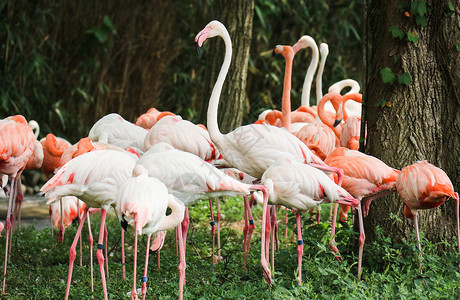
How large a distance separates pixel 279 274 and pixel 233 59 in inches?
152

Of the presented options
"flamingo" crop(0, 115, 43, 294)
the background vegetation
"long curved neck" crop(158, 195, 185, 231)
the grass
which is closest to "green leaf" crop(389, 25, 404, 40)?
the grass

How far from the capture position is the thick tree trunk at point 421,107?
14.2 ft

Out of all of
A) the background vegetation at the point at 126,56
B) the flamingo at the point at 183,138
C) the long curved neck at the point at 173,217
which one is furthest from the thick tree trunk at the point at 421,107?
the background vegetation at the point at 126,56

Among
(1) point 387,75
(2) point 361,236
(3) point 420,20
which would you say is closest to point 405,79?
(1) point 387,75

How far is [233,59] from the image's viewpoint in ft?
23.7

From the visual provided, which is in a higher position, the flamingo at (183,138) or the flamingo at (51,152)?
the flamingo at (183,138)

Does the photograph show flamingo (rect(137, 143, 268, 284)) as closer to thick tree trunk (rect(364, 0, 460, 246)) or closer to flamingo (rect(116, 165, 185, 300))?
flamingo (rect(116, 165, 185, 300))

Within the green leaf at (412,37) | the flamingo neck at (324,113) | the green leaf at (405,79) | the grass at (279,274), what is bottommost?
the grass at (279,274)

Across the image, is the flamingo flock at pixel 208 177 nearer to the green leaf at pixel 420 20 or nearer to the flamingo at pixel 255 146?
the flamingo at pixel 255 146

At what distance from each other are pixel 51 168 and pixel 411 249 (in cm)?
333

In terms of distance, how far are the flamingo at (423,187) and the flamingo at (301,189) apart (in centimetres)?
32

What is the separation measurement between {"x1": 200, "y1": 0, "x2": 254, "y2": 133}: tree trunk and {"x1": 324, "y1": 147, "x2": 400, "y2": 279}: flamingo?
2.92m

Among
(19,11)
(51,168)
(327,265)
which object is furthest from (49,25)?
(327,265)

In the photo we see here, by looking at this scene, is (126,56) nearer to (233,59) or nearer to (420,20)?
(233,59)
